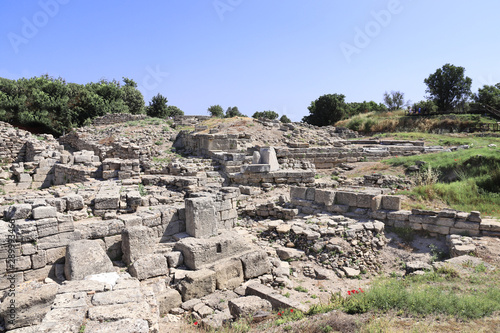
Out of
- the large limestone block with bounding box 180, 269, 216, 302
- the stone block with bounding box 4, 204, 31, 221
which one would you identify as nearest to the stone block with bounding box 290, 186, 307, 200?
the large limestone block with bounding box 180, 269, 216, 302

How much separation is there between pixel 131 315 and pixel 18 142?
2171cm

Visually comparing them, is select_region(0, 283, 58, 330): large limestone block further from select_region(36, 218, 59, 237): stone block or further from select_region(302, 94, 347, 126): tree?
select_region(302, 94, 347, 126): tree

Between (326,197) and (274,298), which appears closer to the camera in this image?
(274,298)

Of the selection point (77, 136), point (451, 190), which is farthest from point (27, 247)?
point (77, 136)

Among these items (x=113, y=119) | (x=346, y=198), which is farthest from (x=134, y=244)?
(x=113, y=119)

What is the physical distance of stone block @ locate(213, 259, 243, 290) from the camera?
255 inches

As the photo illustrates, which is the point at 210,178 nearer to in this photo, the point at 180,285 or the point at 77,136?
the point at 180,285

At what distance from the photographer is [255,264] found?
702 cm

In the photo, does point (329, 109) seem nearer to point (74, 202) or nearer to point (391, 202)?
point (391, 202)

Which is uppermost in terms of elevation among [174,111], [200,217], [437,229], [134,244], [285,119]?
[174,111]

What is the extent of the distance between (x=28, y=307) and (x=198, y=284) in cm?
268

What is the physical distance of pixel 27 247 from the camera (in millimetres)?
5793

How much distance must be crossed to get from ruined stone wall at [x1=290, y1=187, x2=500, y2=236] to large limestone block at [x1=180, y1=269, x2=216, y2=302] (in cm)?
471

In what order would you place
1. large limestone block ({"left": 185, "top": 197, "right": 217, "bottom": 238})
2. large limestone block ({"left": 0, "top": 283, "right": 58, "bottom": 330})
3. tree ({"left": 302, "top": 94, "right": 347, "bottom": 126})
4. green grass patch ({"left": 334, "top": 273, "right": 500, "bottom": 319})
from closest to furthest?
large limestone block ({"left": 0, "top": 283, "right": 58, "bottom": 330})
green grass patch ({"left": 334, "top": 273, "right": 500, "bottom": 319})
large limestone block ({"left": 185, "top": 197, "right": 217, "bottom": 238})
tree ({"left": 302, "top": 94, "right": 347, "bottom": 126})
